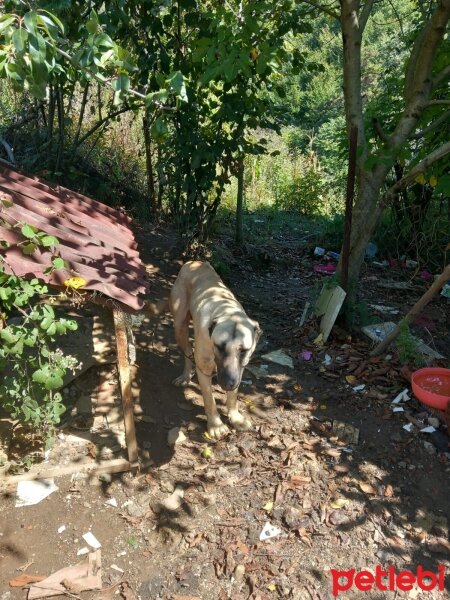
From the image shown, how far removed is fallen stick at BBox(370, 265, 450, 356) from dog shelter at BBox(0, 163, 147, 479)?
113 inches

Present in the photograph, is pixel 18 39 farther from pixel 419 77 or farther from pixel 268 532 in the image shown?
pixel 419 77

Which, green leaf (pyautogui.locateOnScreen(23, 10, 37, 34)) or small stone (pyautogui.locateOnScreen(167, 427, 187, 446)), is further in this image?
small stone (pyautogui.locateOnScreen(167, 427, 187, 446))

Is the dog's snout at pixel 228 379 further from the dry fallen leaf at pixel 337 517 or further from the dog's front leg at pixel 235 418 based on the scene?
the dry fallen leaf at pixel 337 517

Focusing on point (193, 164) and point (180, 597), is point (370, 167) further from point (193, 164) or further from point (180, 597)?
point (180, 597)

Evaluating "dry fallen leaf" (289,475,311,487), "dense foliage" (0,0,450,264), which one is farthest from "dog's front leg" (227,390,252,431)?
"dense foliage" (0,0,450,264)

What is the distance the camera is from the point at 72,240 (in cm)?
395

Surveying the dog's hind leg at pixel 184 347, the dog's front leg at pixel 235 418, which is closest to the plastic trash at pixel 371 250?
the dog's hind leg at pixel 184 347

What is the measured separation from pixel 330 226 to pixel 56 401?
7.93 metres

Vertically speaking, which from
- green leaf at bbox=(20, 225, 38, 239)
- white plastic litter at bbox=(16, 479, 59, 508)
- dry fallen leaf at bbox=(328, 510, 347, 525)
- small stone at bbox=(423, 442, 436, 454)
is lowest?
white plastic litter at bbox=(16, 479, 59, 508)

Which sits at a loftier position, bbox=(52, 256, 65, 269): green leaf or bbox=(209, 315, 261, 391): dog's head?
bbox=(52, 256, 65, 269): green leaf

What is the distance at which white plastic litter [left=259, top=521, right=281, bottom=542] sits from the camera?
3.69m

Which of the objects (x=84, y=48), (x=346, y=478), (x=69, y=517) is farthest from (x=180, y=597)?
(x=84, y=48)

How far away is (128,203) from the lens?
9438mm

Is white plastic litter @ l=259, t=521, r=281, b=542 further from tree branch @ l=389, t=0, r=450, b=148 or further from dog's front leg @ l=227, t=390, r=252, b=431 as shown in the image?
tree branch @ l=389, t=0, r=450, b=148
